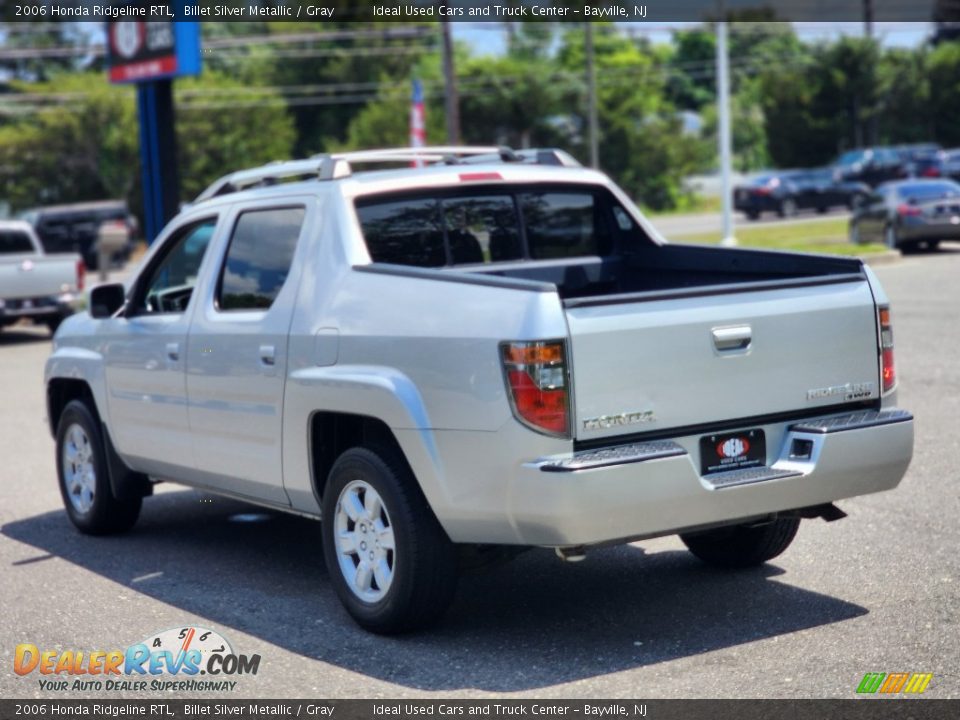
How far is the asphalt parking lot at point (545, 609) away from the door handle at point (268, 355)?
1137 mm

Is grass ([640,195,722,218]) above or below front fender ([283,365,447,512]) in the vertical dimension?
below

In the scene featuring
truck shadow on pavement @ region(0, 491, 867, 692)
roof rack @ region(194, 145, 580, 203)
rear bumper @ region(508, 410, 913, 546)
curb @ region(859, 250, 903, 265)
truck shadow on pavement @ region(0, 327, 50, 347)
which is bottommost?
truck shadow on pavement @ region(0, 327, 50, 347)

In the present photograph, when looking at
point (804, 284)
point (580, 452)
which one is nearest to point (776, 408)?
point (804, 284)

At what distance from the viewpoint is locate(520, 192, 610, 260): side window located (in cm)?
721

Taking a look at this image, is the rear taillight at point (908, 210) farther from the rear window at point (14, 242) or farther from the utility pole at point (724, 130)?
the rear window at point (14, 242)

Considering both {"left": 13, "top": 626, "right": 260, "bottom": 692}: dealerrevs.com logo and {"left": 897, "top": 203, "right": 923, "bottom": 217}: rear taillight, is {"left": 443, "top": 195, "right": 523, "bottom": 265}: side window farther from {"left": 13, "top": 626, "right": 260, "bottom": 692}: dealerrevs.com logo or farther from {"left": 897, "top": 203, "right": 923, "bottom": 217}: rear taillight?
{"left": 897, "top": 203, "right": 923, "bottom": 217}: rear taillight

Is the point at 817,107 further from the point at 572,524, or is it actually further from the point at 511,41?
the point at 572,524

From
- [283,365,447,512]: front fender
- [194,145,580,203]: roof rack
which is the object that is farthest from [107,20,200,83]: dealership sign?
[283,365,447,512]: front fender

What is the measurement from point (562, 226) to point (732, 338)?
1.89 metres

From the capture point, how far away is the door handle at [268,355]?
21.3 feet

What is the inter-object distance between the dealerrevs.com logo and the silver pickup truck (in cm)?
61

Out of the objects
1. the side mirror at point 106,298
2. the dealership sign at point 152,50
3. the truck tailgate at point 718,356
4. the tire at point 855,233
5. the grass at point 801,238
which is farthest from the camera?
the tire at point 855,233

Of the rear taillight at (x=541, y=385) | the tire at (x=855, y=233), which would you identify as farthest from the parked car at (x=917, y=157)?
the rear taillight at (x=541, y=385)

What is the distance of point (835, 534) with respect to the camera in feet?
24.7
